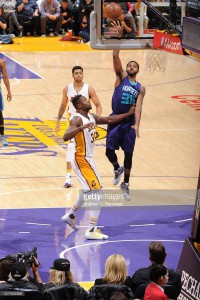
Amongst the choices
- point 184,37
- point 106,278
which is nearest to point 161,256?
point 106,278

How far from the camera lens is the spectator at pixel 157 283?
7.80 metres

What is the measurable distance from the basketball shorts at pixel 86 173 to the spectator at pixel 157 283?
4.10 metres

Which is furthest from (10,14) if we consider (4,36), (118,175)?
(118,175)

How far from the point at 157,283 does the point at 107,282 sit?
18.9 inches

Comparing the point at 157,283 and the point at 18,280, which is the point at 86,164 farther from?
the point at 18,280

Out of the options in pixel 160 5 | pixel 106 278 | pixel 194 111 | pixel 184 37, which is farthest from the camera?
pixel 194 111

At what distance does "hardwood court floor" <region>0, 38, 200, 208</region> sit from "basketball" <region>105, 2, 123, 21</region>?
112 inches

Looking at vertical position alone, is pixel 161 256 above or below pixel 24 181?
above

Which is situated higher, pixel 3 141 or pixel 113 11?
pixel 113 11

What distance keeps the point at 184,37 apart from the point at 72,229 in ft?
13.5

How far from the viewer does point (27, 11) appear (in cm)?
2892

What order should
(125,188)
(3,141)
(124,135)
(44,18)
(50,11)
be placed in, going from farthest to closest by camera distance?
(44,18), (50,11), (3,141), (125,188), (124,135)

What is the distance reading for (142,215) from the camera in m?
13.0

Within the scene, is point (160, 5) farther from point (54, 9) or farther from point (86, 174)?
point (54, 9)
